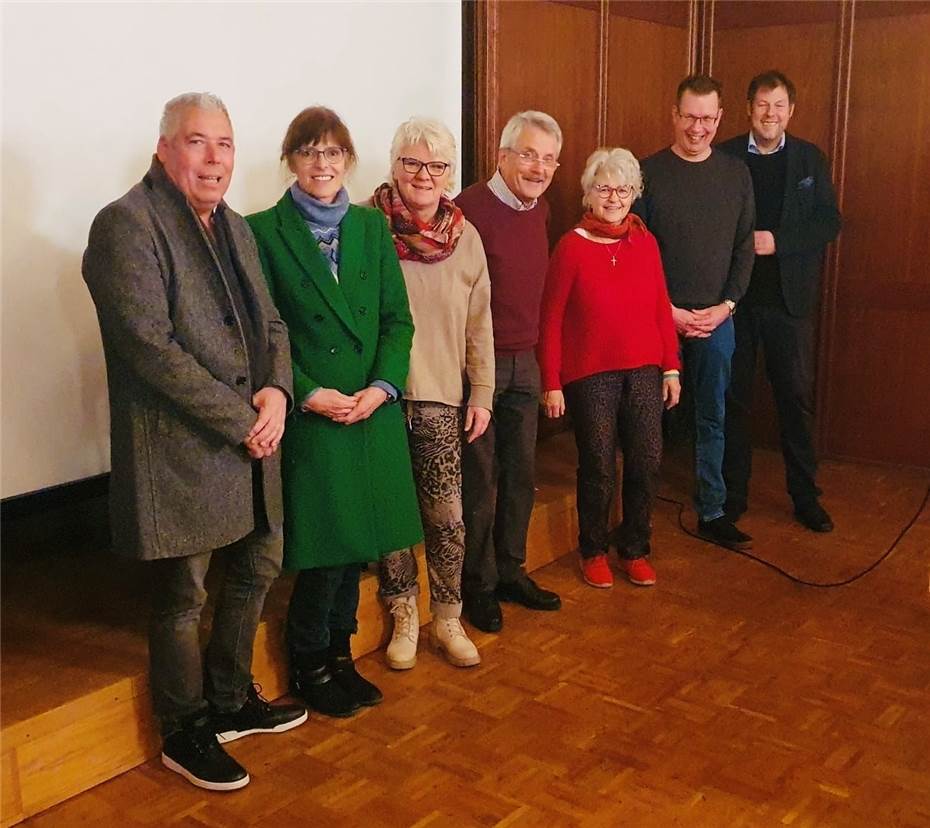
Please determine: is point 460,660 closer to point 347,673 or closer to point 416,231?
point 347,673

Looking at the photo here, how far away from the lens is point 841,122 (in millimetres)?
4430

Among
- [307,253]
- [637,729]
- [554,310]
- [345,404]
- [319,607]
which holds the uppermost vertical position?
[307,253]

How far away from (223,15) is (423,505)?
4.25 feet

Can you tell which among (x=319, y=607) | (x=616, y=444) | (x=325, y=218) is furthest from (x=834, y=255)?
(x=319, y=607)

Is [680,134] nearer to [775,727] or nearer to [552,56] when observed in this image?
[552,56]

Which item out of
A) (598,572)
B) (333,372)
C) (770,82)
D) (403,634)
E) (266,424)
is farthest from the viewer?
(770,82)

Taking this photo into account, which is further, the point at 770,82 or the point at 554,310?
the point at 770,82

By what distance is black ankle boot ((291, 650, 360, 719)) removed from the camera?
2.59 m

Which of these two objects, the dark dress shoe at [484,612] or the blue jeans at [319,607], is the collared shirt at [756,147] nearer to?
the dark dress shoe at [484,612]

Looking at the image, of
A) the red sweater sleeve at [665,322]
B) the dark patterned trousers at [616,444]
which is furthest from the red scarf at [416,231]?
the red sweater sleeve at [665,322]

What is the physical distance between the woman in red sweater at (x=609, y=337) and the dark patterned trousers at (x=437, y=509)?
0.48 metres

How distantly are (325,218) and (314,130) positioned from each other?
0.18 meters

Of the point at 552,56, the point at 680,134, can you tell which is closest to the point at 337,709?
the point at 680,134

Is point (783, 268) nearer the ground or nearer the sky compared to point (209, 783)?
nearer the sky
